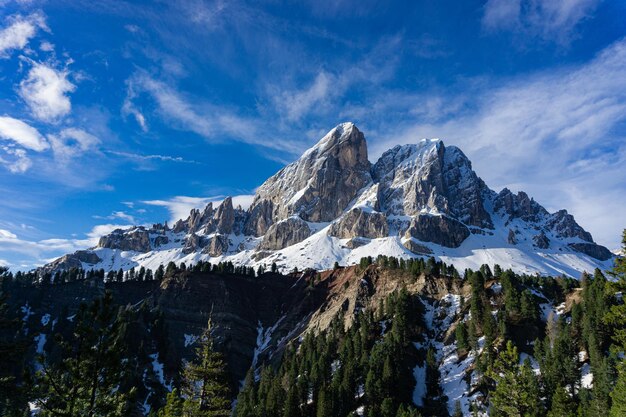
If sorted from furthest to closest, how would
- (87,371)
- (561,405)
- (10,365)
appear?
(561,405)
(10,365)
(87,371)

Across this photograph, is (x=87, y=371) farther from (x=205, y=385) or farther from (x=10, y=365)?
(x=205, y=385)

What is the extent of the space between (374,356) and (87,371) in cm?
8745

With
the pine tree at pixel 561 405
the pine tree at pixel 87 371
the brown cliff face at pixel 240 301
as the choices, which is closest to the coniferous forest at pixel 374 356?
the pine tree at pixel 87 371

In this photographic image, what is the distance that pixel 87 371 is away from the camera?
21688mm

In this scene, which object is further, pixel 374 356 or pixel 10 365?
pixel 374 356

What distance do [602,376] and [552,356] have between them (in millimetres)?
12457

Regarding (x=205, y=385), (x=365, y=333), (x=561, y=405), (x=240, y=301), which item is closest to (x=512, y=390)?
(x=205, y=385)

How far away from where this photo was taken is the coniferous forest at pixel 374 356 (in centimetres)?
2223

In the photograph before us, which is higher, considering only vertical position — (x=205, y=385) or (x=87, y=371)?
(x=87, y=371)

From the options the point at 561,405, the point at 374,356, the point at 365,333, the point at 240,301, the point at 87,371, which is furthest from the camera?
the point at 240,301

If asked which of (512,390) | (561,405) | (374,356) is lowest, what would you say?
(561,405)

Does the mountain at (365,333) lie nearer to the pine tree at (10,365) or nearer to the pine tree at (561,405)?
the pine tree at (10,365)

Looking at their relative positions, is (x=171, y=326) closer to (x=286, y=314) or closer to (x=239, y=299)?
(x=239, y=299)

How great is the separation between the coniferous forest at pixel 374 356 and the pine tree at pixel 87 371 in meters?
0.06
